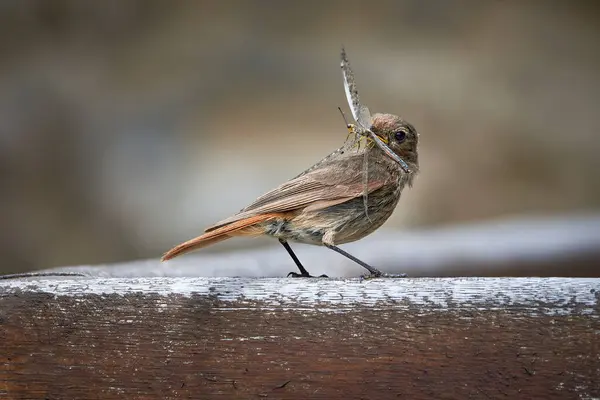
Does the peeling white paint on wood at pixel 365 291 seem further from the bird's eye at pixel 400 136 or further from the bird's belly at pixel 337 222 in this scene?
the bird's eye at pixel 400 136

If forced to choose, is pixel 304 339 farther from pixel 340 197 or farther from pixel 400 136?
pixel 400 136

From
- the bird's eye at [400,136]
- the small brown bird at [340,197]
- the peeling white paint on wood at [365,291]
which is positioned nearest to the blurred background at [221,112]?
the bird's eye at [400,136]

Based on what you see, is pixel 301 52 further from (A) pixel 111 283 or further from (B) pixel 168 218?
(A) pixel 111 283

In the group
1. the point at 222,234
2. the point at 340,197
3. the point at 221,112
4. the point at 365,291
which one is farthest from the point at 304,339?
the point at 221,112

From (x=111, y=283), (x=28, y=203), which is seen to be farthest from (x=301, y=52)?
(x=111, y=283)

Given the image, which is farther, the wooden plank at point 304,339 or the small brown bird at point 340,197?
the small brown bird at point 340,197

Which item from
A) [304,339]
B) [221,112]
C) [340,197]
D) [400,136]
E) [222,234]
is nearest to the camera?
[304,339]
